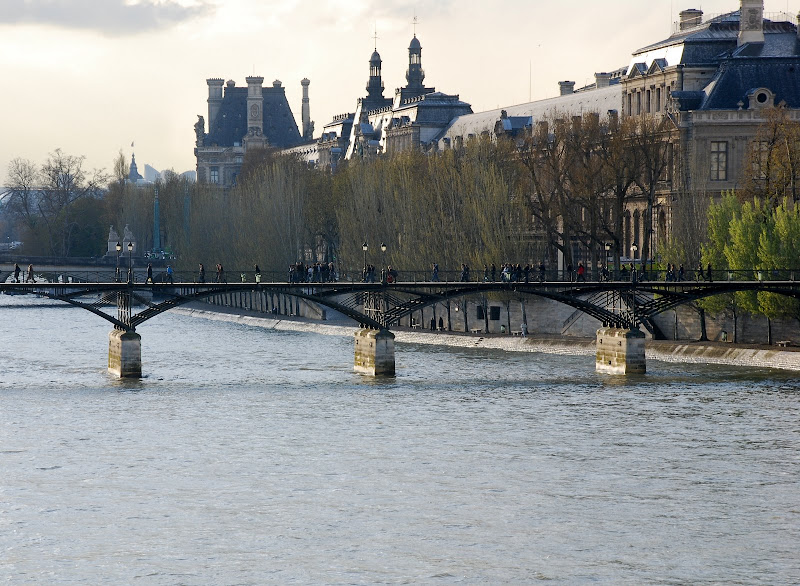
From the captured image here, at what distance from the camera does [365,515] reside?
39.3 metres

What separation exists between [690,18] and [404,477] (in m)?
58.8

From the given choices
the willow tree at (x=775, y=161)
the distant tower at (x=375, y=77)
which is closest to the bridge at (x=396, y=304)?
the willow tree at (x=775, y=161)

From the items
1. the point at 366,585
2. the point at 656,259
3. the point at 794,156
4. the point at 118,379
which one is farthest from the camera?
the point at 656,259

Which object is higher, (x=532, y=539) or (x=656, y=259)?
(x=656, y=259)

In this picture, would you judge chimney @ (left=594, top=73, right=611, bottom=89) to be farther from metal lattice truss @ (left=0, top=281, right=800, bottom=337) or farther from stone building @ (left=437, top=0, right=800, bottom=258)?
metal lattice truss @ (left=0, top=281, right=800, bottom=337)

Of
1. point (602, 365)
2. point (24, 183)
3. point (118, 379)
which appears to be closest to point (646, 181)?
point (602, 365)

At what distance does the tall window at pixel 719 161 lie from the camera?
3462 inches

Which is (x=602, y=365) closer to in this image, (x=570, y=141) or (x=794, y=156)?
(x=794, y=156)

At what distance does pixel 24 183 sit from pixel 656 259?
11401 cm

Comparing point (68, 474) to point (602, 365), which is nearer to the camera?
point (68, 474)

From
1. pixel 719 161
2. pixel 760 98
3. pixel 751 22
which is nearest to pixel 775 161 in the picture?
pixel 719 161

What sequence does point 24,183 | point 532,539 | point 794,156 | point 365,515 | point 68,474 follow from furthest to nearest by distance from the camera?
point 24,183 < point 794,156 < point 68,474 < point 365,515 < point 532,539

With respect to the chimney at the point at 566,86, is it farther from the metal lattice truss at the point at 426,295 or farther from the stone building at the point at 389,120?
the metal lattice truss at the point at 426,295

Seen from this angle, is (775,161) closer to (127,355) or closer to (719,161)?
(719,161)
